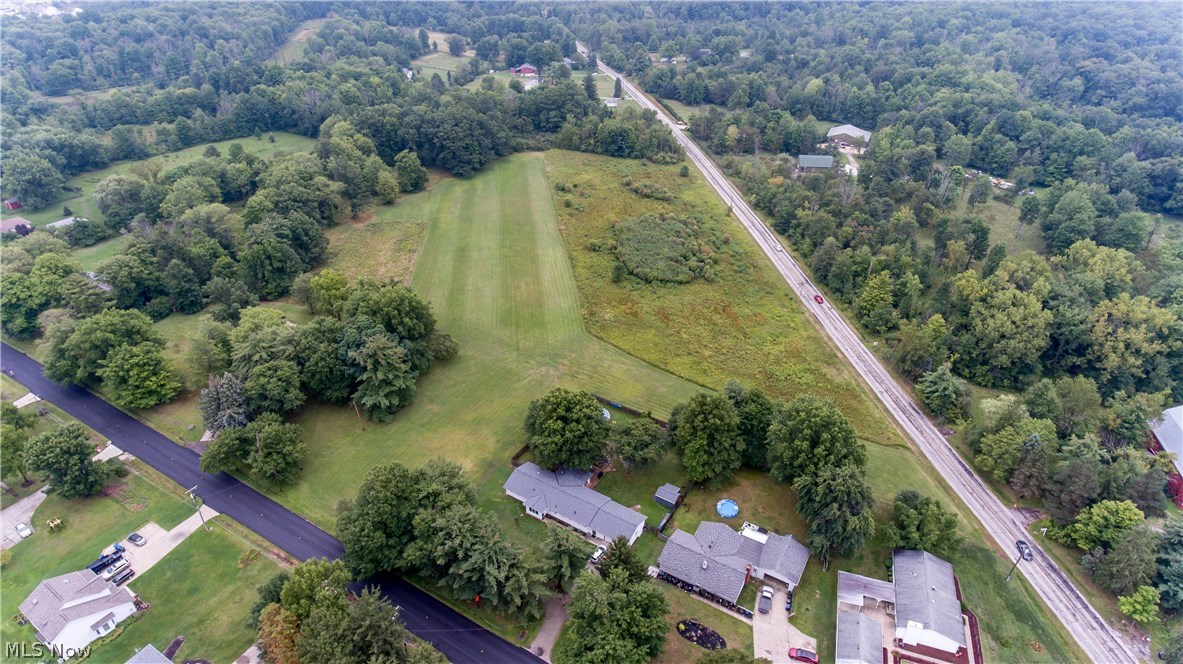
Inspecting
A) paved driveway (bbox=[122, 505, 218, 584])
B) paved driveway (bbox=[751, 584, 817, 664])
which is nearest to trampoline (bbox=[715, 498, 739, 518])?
paved driveway (bbox=[751, 584, 817, 664])

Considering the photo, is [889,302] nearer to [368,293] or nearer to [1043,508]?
[1043,508]

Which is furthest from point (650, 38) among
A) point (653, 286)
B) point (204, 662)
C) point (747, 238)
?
point (204, 662)

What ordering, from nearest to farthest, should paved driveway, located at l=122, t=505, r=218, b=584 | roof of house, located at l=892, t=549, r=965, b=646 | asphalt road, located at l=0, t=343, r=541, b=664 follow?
roof of house, located at l=892, t=549, r=965, b=646 → asphalt road, located at l=0, t=343, r=541, b=664 → paved driveway, located at l=122, t=505, r=218, b=584

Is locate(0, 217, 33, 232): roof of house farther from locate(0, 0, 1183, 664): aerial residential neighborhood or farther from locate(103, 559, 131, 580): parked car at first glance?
locate(103, 559, 131, 580): parked car

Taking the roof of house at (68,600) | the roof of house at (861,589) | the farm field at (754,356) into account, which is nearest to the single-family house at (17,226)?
the roof of house at (68,600)

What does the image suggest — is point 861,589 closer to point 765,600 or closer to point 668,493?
point 765,600

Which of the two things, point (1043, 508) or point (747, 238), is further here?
point (747, 238)

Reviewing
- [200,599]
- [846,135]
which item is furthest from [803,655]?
[846,135]

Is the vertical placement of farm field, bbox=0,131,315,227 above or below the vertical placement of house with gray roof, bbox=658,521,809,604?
below
